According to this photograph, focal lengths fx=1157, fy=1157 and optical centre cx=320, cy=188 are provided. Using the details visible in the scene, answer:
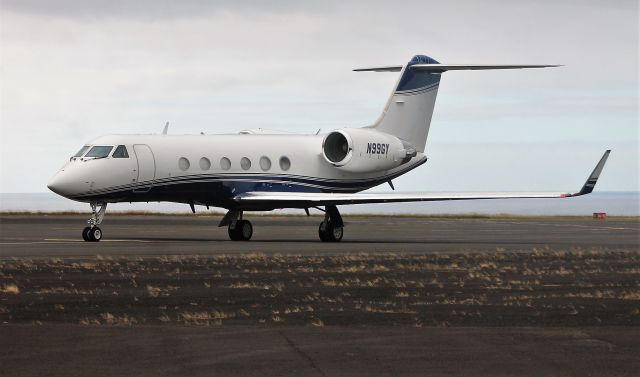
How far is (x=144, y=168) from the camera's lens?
3381cm

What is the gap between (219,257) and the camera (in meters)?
24.9

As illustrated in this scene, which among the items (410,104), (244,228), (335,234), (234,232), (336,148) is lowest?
(234,232)

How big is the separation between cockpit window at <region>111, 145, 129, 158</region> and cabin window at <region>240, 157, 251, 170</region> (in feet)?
12.8

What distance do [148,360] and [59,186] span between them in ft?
76.1

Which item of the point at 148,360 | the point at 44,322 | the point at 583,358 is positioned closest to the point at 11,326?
the point at 44,322

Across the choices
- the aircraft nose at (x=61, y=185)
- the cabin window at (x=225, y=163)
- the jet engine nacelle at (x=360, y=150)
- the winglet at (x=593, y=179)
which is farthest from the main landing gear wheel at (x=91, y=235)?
the winglet at (x=593, y=179)

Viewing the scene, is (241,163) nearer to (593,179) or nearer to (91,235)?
(91,235)

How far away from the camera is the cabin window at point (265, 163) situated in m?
36.6

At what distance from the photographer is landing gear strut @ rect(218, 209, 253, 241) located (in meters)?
35.2

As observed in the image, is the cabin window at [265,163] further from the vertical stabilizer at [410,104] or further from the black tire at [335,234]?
the vertical stabilizer at [410,104]

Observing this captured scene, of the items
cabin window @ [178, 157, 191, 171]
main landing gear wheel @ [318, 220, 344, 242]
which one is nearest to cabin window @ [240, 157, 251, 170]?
cabin window @ [178, 157, 191, 171]

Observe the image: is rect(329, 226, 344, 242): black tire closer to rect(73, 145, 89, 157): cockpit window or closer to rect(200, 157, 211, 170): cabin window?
rect(200, 157, 211, 170): cabin window

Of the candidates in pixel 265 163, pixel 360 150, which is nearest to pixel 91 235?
pixel 265 163

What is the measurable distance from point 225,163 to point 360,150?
463cm
